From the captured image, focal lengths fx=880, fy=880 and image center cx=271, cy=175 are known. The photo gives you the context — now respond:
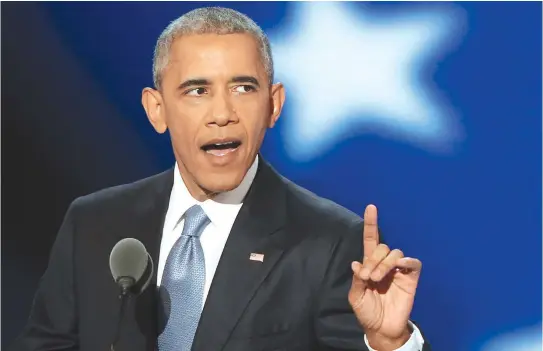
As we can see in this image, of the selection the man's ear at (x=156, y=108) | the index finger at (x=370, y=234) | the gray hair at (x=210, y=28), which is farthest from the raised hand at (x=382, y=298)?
the man's ear at (x=156, y=108)

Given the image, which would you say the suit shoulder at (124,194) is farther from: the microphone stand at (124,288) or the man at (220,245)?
the microphone stand at (124,288)

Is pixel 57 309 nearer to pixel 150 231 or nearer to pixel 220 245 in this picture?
pixel 150 231

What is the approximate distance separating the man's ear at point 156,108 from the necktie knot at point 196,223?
0.22 metres

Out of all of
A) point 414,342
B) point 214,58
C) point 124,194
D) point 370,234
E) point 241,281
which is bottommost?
point 414,342

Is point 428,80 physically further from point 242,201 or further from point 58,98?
point 58,98

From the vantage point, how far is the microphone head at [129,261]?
5.16 feet

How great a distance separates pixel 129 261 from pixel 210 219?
0.50 meters

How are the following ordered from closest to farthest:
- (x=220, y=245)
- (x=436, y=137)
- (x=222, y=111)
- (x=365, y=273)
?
1. (x=365, y=273)
2. (x=222, y=111)
3. (x=220, y=245)
4. (x=436, y=137)

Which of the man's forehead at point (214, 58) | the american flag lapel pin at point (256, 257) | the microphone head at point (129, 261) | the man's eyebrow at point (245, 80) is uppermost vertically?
the man's forehead at point (214, 58)

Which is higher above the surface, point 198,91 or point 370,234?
point 198,91

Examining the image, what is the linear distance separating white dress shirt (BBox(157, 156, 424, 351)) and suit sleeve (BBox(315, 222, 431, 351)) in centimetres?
26

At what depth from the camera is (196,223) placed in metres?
2.06

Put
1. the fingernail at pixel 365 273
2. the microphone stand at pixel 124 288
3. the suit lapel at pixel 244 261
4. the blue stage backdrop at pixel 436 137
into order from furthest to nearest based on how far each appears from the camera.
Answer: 1. the blue stage backdrop at pixel 436 137
2. the suit lapel at pixel 244 261
3. the fingernail at pixel 365 273
4. the microphone stand at pixel 124 288

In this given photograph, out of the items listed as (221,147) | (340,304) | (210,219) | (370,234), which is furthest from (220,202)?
(370,234)
